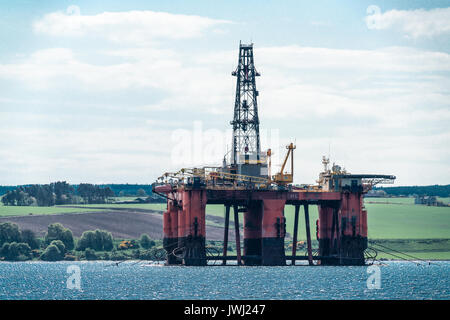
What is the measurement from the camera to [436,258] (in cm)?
18250

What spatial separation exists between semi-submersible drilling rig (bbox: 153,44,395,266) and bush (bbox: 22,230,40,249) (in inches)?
2423

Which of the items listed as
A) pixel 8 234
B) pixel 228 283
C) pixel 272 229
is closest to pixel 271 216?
pixel 272 229

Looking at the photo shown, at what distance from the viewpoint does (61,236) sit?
183 meters

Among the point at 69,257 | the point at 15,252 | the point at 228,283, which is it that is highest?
the point at 228,283

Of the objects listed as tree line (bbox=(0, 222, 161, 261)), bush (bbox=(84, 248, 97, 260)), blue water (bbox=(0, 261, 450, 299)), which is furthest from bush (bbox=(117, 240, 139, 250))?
blue water (bbox=(0, 261, 450, 299))

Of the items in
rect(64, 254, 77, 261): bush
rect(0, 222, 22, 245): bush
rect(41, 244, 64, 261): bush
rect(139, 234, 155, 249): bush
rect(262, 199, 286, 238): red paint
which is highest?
rect(262, 199, 286, 238): red paint

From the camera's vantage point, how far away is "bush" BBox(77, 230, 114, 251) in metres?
179

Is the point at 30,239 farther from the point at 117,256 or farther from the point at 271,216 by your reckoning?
the point at 271,216

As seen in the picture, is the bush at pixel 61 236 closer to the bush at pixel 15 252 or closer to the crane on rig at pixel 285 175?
the bush at pixel 15 252

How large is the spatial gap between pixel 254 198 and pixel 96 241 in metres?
68.8

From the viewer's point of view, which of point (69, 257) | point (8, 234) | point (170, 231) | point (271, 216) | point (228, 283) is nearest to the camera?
point (228, 283)

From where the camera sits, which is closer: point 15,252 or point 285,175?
point 285,175

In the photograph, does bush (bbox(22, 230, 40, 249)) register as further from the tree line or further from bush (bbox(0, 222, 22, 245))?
bush (bbox(0, 222, 22, 245))
